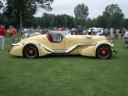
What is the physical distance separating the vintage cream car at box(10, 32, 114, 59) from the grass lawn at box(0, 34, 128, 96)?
1.99ft

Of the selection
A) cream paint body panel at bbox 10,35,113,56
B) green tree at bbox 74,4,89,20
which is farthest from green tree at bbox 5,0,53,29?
green tree at bbox 74,4,89,20

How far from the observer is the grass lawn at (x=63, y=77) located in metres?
10.3

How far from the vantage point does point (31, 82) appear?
1155 cm

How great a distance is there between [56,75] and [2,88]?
273 cm

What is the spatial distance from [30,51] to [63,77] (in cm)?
596

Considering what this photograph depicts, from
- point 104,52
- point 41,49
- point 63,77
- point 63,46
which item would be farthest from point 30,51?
point 63,77

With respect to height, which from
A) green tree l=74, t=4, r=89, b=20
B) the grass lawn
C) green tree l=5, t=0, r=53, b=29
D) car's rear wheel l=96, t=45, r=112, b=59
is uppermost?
green tree l=74, t=4, r=89, b=20

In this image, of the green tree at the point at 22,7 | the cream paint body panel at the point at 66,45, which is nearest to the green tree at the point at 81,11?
the green tree at the point at 22,7

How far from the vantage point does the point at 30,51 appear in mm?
18250

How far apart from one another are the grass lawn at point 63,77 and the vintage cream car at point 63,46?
61 cm

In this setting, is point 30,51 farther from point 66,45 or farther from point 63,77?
point 63,77

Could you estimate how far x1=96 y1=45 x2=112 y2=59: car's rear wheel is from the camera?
1820 cm

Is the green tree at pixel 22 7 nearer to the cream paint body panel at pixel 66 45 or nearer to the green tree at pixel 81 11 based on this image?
the cream paint body panel at pixel 66 45

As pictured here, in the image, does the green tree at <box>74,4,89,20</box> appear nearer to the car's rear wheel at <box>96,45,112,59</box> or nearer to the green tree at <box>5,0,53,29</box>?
the green tree at <box>5,0,53,29</box>
